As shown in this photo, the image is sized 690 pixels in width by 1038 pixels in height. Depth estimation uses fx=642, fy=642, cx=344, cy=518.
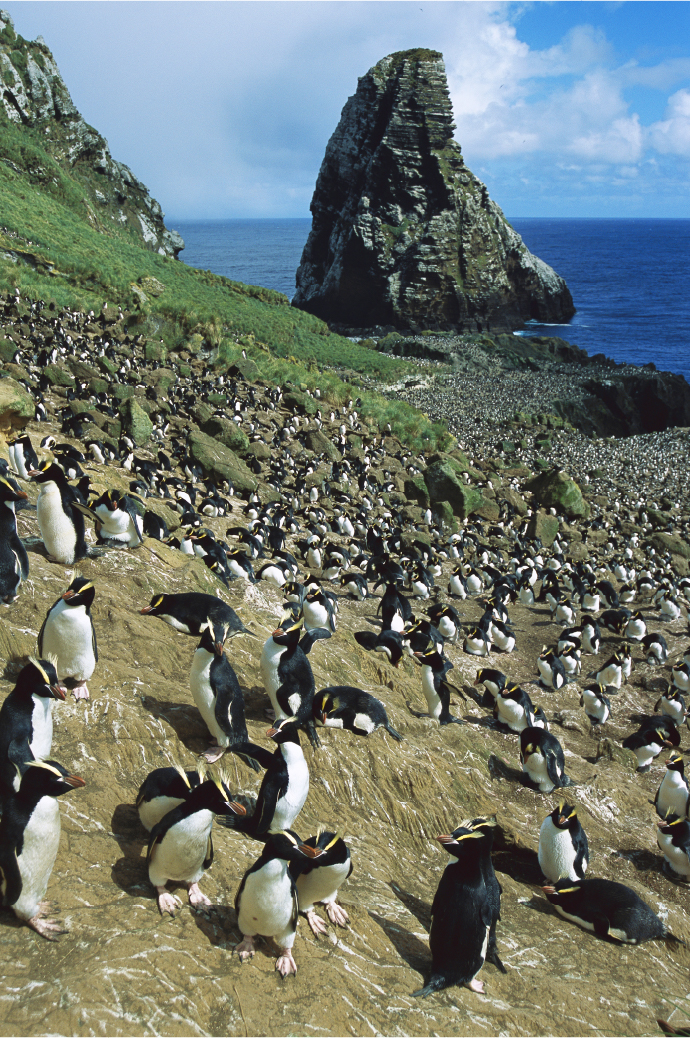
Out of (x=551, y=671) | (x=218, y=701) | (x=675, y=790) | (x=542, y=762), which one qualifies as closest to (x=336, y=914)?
(x=218, y=701)

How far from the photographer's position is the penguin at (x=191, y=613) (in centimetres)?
699

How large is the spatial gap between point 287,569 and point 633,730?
7.95m

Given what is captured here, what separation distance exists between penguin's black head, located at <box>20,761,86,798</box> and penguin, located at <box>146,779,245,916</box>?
2.08ft

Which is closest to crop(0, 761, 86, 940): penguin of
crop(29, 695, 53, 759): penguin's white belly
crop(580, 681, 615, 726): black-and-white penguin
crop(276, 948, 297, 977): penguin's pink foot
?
crop(29, 695, 53, 759): penguin's white belly

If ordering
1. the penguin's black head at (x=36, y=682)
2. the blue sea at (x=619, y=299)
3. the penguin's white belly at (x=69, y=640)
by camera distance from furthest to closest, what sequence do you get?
the blue sea at (x=619, y=299) → the penguin's white belly at (x=69, y=640) → the penguin's black head at (x=36, y=682)

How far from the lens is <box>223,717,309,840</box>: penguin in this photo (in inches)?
191

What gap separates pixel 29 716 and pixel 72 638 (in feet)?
3.42

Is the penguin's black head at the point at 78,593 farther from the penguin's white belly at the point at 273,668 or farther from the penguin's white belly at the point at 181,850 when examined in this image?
the penguin's white belly at the point at 181,850

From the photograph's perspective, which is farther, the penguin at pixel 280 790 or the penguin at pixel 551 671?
the penguin at pixel 551 671

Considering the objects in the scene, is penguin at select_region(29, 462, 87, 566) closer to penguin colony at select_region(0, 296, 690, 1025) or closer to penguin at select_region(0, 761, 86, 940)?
penguin colony at select_region(0, 296, 690, 1025)

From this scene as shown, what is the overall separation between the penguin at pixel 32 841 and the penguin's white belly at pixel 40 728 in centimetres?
48

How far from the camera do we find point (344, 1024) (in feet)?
12.2

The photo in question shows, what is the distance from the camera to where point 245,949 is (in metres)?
3.92

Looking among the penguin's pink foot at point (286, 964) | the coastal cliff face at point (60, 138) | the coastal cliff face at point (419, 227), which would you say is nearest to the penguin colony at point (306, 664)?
the penguin's pink foot at point (286, 964)
